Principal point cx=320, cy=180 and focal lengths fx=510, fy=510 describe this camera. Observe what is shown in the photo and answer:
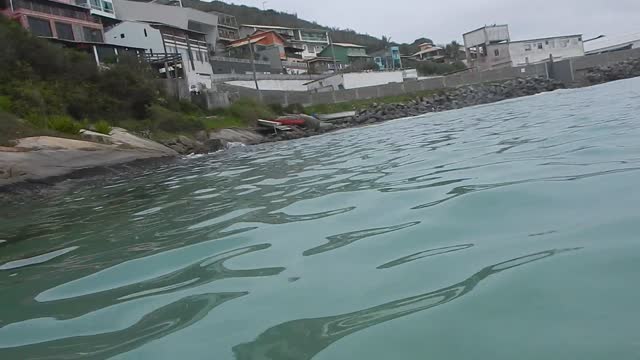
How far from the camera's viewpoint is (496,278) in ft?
8.42

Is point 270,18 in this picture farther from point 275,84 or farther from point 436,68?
point 275,84

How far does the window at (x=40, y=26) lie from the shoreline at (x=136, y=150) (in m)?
15.9

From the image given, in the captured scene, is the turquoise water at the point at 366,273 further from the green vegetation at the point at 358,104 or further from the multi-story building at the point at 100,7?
the multi-story building at the point at 100,7

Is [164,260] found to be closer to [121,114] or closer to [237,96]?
[121,114]

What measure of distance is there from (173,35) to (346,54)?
32.8 meters

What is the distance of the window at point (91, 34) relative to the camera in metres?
36.5

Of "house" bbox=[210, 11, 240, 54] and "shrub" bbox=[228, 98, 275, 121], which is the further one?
"house" bbox=[210, 11, 240, 54]

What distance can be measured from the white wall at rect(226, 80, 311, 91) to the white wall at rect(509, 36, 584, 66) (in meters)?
26.5

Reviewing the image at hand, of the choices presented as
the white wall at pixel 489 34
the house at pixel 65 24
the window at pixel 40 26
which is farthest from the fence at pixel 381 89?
the white wall at pixel 489 34

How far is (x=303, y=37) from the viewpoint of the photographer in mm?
77000

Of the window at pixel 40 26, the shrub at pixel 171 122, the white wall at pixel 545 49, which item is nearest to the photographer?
the shrub at pixel 171 122

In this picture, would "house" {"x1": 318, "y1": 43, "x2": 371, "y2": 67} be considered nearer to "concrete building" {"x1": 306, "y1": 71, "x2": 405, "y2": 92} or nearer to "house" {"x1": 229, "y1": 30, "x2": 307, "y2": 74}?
"house" {"x1": 229, "y1": 30, "x2": 307, "y2": 74}

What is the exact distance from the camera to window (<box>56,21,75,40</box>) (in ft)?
112

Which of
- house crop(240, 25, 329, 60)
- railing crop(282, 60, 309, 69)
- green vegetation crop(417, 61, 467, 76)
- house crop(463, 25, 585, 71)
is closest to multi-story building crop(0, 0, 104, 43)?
railing crop(282, 60, 309, 69)
